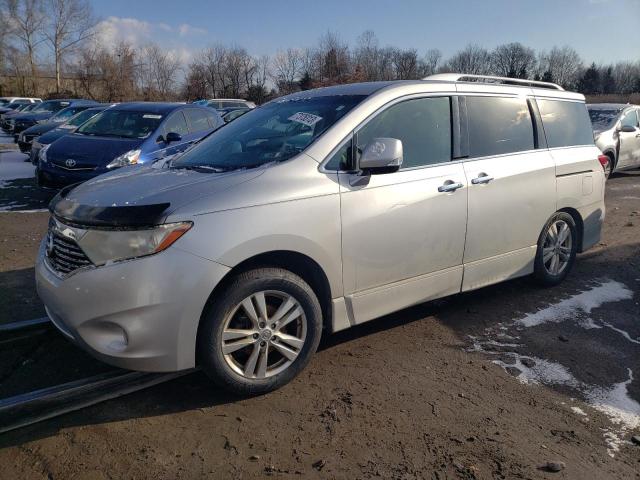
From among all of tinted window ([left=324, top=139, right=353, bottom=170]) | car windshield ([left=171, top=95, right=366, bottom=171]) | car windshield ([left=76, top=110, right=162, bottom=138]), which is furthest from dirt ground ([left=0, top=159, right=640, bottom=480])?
car windshield ([left=76, top=110, right=162, bottom=138])

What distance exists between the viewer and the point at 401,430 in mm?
2914

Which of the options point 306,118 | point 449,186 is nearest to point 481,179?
point 449,186

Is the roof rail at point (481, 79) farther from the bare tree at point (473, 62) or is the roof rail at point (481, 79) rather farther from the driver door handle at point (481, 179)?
the bare tree at point (473, 62)

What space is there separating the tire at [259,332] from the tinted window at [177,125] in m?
6.50

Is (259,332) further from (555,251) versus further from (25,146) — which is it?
(25,146)

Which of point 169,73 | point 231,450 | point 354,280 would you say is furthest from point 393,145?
point 169,73

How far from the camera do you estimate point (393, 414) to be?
3.06m

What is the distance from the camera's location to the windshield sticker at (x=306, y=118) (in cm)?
373

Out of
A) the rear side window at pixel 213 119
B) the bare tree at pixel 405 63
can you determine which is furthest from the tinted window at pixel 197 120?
the bare tree at pixel 405 63

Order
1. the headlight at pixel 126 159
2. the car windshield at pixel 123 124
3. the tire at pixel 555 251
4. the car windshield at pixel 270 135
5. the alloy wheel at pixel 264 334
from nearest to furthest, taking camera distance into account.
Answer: the alloy wheel at pixel 264 334 → the car windshield at pixel 270 135 → the tire at pixel 555 251 → the headlight at pixel 126 159 → the car windshield at pixel 123 124

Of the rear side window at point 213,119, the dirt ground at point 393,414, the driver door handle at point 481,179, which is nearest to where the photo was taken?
the dirt ground at point 393,414

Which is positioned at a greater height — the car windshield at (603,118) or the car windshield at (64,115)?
the car windshield at (64,115)

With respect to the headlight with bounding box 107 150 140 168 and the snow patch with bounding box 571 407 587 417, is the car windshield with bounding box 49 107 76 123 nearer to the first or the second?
the headlight with bounding box 107 150 140 168

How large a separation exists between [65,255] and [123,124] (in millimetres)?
6865
